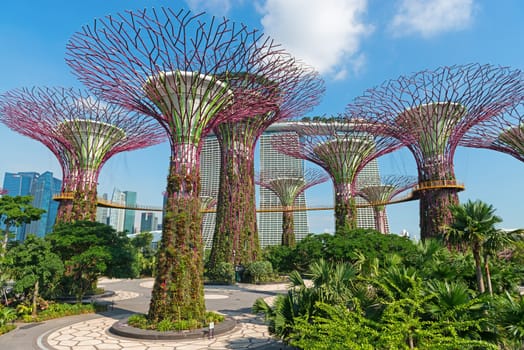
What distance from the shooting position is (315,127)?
31141 mm

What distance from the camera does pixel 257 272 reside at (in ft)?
91.9

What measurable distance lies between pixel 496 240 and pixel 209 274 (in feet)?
70.5

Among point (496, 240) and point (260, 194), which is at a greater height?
point (260, 194)

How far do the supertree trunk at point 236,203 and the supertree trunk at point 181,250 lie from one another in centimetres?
1493

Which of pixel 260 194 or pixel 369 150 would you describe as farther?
pixel 260 194

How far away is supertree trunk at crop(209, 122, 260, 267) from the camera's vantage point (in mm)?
28359

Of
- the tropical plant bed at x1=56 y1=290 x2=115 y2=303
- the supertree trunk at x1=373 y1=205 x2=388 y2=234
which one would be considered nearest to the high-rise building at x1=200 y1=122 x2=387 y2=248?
the supertree trunk at x1=373 y1=205 x2=388 y2=234

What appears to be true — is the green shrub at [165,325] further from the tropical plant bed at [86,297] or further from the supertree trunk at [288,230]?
the supertree trunk at [288,230]

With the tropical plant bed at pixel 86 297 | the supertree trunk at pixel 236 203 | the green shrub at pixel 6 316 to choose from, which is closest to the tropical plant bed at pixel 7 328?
the green shrub at pixel 6 316

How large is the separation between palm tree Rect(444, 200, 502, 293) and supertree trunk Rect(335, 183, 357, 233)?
16.5 metres

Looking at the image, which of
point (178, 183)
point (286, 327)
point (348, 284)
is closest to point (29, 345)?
point (178, 183)

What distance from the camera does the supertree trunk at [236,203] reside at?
28359mm

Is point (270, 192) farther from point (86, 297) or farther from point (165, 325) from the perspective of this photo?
point (165, 325)

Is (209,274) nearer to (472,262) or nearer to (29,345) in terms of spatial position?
(29,345)
